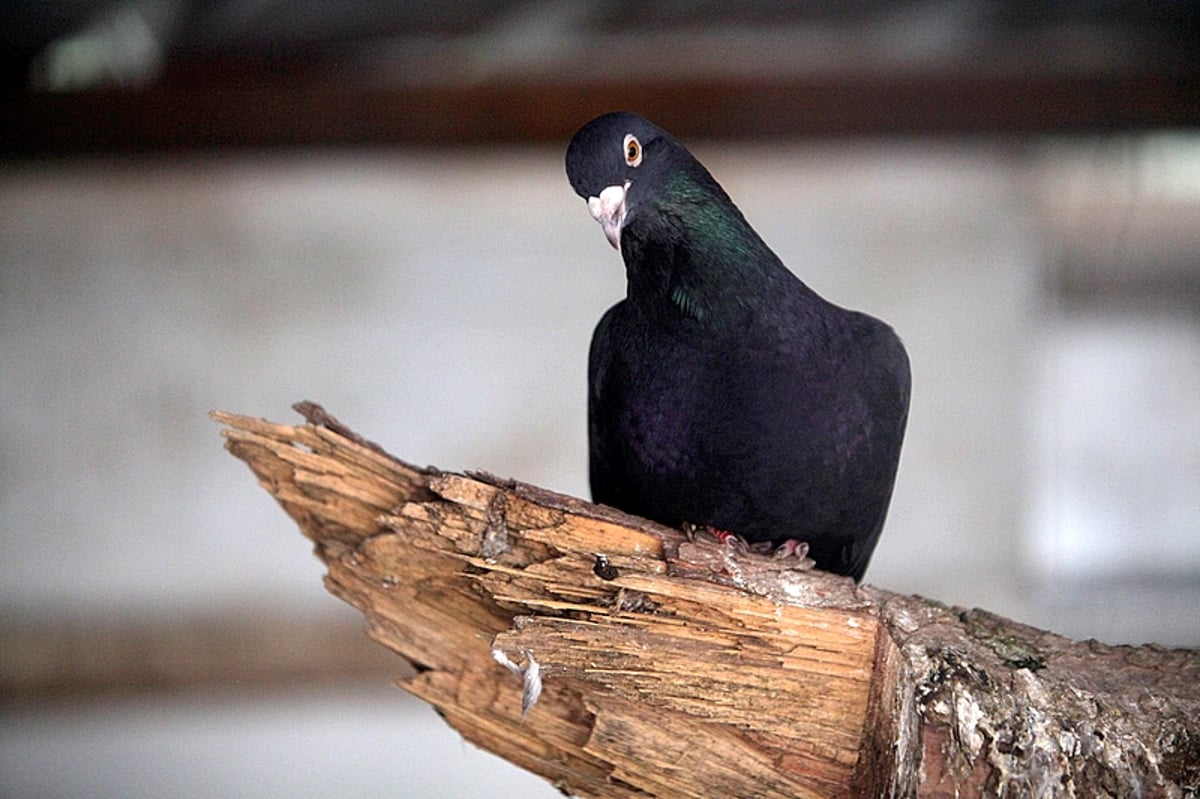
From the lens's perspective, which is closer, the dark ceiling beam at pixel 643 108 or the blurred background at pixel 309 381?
the dark ceiling beam at pixel 643 108

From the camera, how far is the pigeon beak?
2.93m

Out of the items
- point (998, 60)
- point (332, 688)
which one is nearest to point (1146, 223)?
point (998, 60)

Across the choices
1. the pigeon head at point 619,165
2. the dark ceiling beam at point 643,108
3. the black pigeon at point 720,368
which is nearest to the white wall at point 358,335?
the dark ceiling beam at point 643,108

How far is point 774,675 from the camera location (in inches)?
108

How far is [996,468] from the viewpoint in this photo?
7965mm

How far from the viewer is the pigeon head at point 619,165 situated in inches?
114

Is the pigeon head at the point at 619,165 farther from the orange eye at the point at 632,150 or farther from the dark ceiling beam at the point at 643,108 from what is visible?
the dark ceiling beam at the point at 643,108

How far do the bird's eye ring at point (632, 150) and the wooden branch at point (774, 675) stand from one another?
84 cm

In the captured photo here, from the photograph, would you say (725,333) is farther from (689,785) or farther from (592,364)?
(689,785)

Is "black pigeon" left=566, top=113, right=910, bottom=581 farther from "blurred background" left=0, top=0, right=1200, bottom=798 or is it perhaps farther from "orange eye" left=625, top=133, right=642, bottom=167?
"blurred background" left=0, top=0, right=1200, bottom=798

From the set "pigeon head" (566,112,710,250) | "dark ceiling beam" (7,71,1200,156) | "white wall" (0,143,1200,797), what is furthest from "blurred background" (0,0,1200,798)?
"pigeon head" (566,112,710,250)

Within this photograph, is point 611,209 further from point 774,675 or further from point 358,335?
point 358,335

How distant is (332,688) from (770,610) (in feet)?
19.5

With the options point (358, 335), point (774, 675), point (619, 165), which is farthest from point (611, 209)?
point (358, 335)
